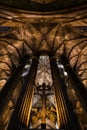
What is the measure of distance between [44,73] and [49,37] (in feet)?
9.44

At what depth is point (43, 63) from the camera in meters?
15.1

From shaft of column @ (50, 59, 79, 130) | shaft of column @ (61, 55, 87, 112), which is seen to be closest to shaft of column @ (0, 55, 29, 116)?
shaft of column @ (50, 59, 79, 130)

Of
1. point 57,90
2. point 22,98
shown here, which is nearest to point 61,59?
point 57,90

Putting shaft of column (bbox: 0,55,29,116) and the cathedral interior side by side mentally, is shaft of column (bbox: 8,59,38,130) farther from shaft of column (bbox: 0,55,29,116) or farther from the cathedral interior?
shaft of column (bbox: 0,55,29,116)

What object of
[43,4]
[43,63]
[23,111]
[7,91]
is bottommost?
[23,111]

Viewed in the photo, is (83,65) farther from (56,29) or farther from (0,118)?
(0,118)

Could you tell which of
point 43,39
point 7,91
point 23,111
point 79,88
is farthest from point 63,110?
point 43,39

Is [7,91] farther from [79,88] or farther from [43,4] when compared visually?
[43,4]

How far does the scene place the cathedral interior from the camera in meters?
5.82

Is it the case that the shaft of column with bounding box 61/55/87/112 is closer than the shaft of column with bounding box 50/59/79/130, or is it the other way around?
the shaft of column with bounding box 50/59/79/130

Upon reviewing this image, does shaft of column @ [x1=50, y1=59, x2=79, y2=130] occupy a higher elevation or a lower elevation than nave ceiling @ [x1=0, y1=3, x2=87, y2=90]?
lower

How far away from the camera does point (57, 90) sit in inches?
298

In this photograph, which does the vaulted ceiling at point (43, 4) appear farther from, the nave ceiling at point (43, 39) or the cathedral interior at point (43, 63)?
the nave ceiling at point (43, 39)

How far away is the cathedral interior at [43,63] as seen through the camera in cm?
582
